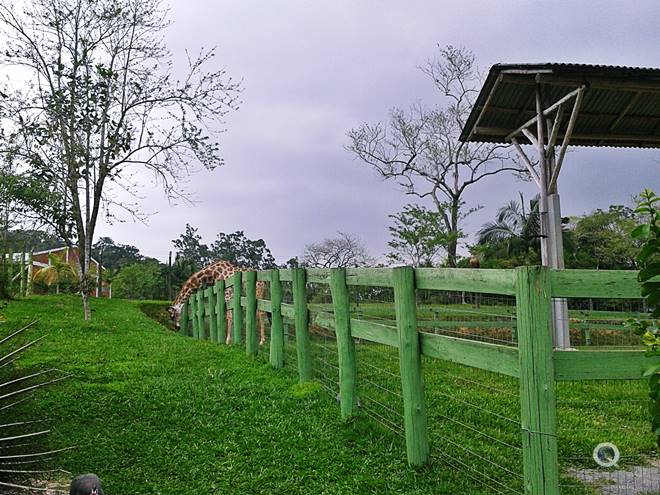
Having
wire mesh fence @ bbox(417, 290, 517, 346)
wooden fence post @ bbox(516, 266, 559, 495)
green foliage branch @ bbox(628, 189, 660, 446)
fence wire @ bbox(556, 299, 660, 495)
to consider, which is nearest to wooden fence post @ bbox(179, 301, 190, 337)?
wire mesh fence @ bbox(417, 290, 517, 346)

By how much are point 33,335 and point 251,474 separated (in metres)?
6.81

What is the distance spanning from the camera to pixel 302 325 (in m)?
6.37

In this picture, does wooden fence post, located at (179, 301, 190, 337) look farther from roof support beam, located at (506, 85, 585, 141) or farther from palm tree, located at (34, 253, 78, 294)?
roof support beam, located at (506, 85, 585, 141)

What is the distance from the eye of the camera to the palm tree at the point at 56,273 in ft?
65.0

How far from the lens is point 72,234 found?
42.2 ft

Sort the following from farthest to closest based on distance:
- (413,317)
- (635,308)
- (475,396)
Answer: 1. (635,308)
2. (475,396)
3. (413,317)

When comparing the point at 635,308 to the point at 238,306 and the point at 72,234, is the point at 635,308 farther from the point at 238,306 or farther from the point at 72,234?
the point at 72,234

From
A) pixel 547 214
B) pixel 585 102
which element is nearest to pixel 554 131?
pixel 547 214

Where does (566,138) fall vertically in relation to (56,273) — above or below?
above

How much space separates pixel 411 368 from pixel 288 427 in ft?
4.11

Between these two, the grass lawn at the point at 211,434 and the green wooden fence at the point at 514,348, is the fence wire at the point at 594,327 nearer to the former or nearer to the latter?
the green wooden fence at the point at 514,348

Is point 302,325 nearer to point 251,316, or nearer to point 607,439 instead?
point 251,316

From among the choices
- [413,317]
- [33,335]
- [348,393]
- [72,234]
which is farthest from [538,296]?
[72,234]

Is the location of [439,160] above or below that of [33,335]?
above
